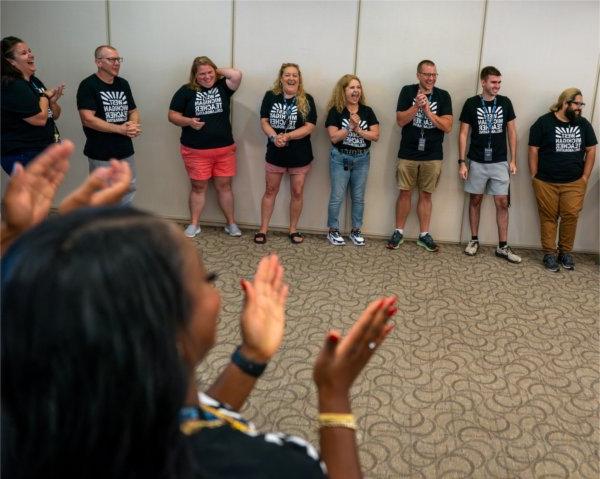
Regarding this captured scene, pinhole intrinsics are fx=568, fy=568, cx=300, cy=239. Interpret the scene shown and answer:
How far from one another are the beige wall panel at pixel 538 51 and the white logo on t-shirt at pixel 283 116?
1623 mm

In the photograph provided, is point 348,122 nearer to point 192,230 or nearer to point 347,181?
point 347,181

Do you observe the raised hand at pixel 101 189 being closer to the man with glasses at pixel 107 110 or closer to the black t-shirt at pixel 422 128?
the man with glasses at pixel 107 110

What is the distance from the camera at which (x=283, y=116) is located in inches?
185

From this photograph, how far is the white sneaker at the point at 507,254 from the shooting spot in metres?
4.72

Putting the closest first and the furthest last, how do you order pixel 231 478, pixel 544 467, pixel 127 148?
pixel 231 478
pixel 544 467
pixel 127 148

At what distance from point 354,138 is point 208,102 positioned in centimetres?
125

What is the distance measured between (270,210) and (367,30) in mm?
1721

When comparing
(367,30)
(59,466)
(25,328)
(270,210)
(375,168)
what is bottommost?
(270,210)

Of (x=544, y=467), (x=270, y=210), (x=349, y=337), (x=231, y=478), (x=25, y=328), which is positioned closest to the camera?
(x=25, y=328)

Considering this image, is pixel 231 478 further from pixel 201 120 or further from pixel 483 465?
pixel 201 120

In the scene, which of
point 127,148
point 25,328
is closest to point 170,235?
point 25,328

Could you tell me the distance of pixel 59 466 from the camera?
58 cm

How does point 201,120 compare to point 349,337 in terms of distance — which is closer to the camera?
point 349,337

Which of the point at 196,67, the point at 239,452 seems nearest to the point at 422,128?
the point at 196,67
